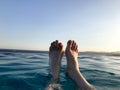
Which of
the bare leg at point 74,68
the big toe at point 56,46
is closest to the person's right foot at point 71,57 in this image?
the bare leg at point 74,68

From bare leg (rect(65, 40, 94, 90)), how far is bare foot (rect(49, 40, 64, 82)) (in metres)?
0.19

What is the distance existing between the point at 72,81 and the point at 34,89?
2.77 feet

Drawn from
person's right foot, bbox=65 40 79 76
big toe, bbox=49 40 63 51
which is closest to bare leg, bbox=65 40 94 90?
person's right foot, bbox=65 40 79 76

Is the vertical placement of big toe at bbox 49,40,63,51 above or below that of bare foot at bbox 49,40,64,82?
above

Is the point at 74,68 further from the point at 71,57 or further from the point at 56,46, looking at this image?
the point at 56,46

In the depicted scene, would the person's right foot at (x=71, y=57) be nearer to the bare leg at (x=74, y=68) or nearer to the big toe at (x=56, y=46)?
the bare leg at (x=74, y=68)

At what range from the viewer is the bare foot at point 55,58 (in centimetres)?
498

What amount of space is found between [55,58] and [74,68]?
650 mm

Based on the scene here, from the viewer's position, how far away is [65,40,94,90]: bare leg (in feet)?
14.0

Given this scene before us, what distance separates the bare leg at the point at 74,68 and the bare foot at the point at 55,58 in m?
0.19

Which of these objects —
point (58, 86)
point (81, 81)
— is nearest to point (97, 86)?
point (81, 81)

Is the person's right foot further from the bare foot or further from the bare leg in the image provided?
the bare foot

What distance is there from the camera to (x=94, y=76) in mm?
5418

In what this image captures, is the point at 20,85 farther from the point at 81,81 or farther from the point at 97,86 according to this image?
the point at 97,86
